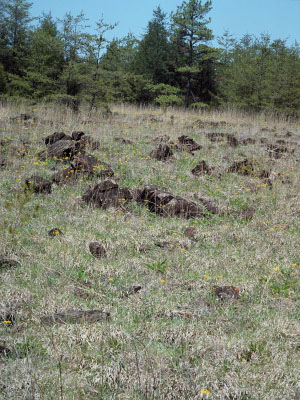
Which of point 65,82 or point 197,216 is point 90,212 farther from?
point 65,82

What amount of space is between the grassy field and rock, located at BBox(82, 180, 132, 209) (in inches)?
5.1

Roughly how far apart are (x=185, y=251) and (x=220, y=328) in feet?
Answer: 5.20

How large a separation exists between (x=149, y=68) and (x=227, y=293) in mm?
24319

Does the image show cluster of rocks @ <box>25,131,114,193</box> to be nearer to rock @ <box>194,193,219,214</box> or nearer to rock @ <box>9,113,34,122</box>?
rock @ <box>194,193,219,214</box>

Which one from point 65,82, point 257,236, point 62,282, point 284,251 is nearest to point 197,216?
point 257,236

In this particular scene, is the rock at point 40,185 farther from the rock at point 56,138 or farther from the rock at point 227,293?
the rock at point 227,293

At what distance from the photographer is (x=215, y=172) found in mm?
7508

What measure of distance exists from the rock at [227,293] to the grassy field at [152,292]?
0.13 ft

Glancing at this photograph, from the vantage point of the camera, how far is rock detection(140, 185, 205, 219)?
18.1 ft

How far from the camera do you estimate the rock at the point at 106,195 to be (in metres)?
5.60

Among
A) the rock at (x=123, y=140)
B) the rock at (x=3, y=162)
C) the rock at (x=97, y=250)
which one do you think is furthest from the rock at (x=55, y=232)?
the rock at (x=123, y=140)

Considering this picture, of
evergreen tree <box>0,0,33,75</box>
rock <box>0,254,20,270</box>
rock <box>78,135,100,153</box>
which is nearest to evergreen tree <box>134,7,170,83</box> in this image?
evergreen tree <box>0,0,33,75</box>

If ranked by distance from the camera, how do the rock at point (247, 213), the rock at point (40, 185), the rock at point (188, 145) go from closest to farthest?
the rock at point (247, 213) → the rock at point (40, 185) → the rock at point (188, 145)

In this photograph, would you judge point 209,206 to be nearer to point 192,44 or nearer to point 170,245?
point 170,245
